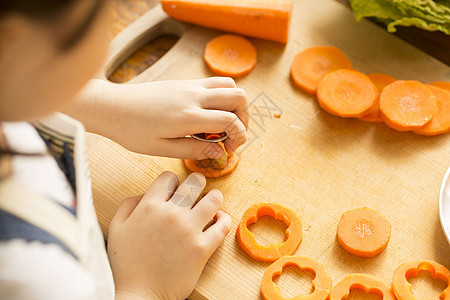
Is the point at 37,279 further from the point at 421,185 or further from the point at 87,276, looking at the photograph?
the point at 421,185

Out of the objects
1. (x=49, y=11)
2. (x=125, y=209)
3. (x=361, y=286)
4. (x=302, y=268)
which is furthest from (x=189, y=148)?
(x=49, y=11)

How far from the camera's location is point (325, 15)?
1.49 m

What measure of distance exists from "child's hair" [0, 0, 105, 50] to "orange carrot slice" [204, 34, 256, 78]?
73 cm

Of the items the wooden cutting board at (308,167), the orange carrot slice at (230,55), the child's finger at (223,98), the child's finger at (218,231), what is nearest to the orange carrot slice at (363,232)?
the wooden cutting board at (308,167)

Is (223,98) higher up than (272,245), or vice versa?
(223,98)

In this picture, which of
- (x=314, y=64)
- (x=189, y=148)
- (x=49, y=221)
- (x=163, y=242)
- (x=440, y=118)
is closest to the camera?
(x=49, y=221)

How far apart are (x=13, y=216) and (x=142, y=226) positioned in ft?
1.16

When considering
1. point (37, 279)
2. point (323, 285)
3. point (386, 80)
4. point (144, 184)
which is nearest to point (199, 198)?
point (144, 184)

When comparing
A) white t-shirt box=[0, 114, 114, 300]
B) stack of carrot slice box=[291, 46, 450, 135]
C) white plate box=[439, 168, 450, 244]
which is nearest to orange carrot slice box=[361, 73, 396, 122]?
stack of carrot slice box=[291, 46, 450, 135]

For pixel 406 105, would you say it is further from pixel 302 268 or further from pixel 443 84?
pixel 302 268

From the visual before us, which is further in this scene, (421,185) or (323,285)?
(421,185)

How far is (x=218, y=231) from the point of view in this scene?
42.6 inches

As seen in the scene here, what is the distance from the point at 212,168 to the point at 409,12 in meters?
0.68

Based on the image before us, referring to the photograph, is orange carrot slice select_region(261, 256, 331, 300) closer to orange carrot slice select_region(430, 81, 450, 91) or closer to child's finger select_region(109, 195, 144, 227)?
child's finger select_region(109, 195, 144, 227)
